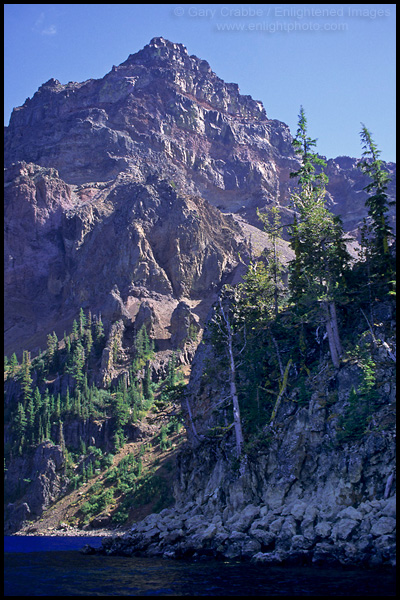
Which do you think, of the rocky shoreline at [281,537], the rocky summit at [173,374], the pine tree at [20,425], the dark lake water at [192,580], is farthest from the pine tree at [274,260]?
the pine tree at [20,425]

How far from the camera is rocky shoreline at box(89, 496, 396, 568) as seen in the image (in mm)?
26406

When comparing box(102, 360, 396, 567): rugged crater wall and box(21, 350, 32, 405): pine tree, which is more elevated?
box(21, 350, 32, 405): pine tree

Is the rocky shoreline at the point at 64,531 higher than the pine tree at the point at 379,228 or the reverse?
the reverse

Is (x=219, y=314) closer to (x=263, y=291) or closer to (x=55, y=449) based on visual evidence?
(x=263, y=291)

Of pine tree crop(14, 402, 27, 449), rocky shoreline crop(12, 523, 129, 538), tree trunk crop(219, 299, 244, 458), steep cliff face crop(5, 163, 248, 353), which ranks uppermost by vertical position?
steep cliff face crop(5, 163, 248, 353)

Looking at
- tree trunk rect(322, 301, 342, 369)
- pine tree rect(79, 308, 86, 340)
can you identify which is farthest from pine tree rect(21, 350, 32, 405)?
tree trunk rect(322, 301, 342, 369)

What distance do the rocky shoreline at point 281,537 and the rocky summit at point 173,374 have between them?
4.5 inches

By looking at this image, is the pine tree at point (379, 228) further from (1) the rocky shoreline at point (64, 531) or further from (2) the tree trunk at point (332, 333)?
(1) the rocky shoreline at point (64, 531)

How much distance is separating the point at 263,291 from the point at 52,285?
114477 mm

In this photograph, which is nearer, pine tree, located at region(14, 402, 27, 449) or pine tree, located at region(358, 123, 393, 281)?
pine tree, located at region(358, 123, 393, 281)

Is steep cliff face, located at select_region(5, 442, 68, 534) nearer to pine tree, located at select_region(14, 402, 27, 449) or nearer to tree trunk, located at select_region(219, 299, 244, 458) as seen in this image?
pine tree, located at select_region(14, 402, 27, 449)

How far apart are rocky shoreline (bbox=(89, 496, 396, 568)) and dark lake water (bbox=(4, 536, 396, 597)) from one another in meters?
1.45

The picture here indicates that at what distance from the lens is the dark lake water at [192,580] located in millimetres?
21438

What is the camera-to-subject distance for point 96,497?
8131 centimetres
